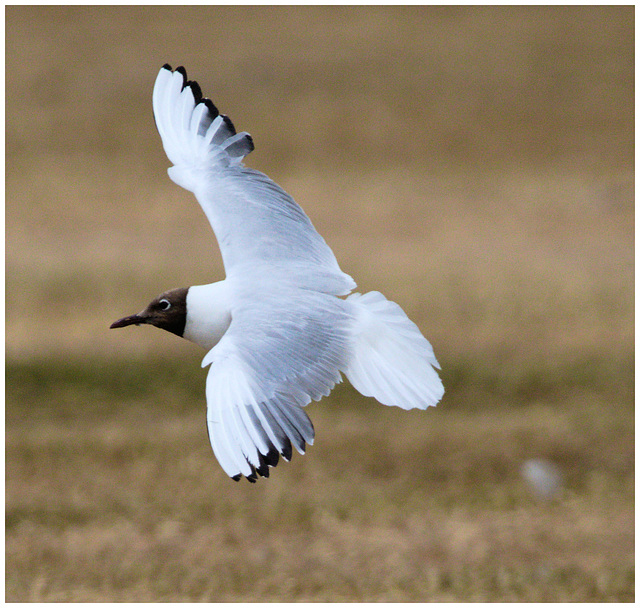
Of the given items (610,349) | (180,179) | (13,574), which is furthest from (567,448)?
(180,179)

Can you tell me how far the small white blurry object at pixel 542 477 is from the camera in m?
4.98

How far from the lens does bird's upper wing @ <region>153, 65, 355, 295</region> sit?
1.79 m

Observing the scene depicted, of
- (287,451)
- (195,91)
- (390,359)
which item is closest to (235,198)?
(195,91)

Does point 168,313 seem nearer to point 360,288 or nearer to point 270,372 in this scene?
point 270,372

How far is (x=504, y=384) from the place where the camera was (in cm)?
562

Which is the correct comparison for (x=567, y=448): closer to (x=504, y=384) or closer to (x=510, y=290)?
→ (x=504, y=384)

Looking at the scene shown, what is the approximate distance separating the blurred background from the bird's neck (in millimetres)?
2700

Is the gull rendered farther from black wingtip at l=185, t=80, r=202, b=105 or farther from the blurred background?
the blurred background

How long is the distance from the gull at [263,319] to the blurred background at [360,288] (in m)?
2.60

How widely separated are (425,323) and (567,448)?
115cm

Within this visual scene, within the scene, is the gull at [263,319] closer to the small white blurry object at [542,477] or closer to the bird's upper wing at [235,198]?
the bird's upper wing at [235,198]

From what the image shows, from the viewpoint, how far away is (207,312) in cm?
164

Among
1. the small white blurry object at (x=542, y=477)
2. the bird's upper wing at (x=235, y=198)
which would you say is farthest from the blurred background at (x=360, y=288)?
the bird's upper wing at (x=235, y=198)

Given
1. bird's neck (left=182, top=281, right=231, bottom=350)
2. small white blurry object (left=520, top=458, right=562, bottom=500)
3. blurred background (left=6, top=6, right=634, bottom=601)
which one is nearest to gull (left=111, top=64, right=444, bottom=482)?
bird's neck (left=182, top=281, right=231, bottom=350)
